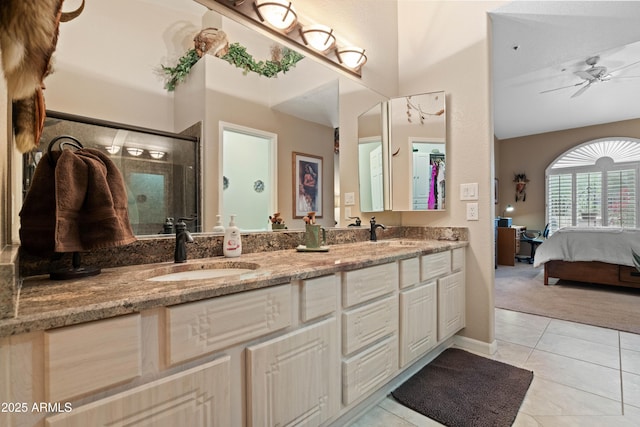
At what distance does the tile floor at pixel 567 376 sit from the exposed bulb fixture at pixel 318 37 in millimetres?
2232

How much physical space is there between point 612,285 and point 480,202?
321cm

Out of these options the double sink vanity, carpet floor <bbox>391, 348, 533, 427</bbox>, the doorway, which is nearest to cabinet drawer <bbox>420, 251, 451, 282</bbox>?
the double sink vanity

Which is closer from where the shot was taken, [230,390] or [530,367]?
[230,390]

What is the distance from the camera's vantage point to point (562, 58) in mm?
2820

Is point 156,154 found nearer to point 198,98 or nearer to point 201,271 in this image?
point 198,98

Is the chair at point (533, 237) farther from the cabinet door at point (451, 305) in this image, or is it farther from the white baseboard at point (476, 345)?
the cabinet door at point (451, 305)

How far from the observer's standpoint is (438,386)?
5.72ft

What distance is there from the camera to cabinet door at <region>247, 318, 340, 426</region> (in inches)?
38.2

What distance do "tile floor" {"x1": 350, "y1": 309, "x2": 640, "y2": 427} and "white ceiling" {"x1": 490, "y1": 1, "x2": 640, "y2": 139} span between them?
7.96 ft

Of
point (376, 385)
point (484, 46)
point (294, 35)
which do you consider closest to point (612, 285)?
point (484, 46)

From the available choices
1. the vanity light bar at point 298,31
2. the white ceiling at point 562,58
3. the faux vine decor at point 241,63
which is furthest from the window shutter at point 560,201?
the faux vine decor at point 241,63

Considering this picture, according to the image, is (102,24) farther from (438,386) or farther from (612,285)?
(612,285)

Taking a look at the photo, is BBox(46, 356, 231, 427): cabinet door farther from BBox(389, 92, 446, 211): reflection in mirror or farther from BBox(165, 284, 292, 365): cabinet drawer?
BBox(389, 92, 446, 211): reflection in mirror

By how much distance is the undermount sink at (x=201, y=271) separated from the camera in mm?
1176
